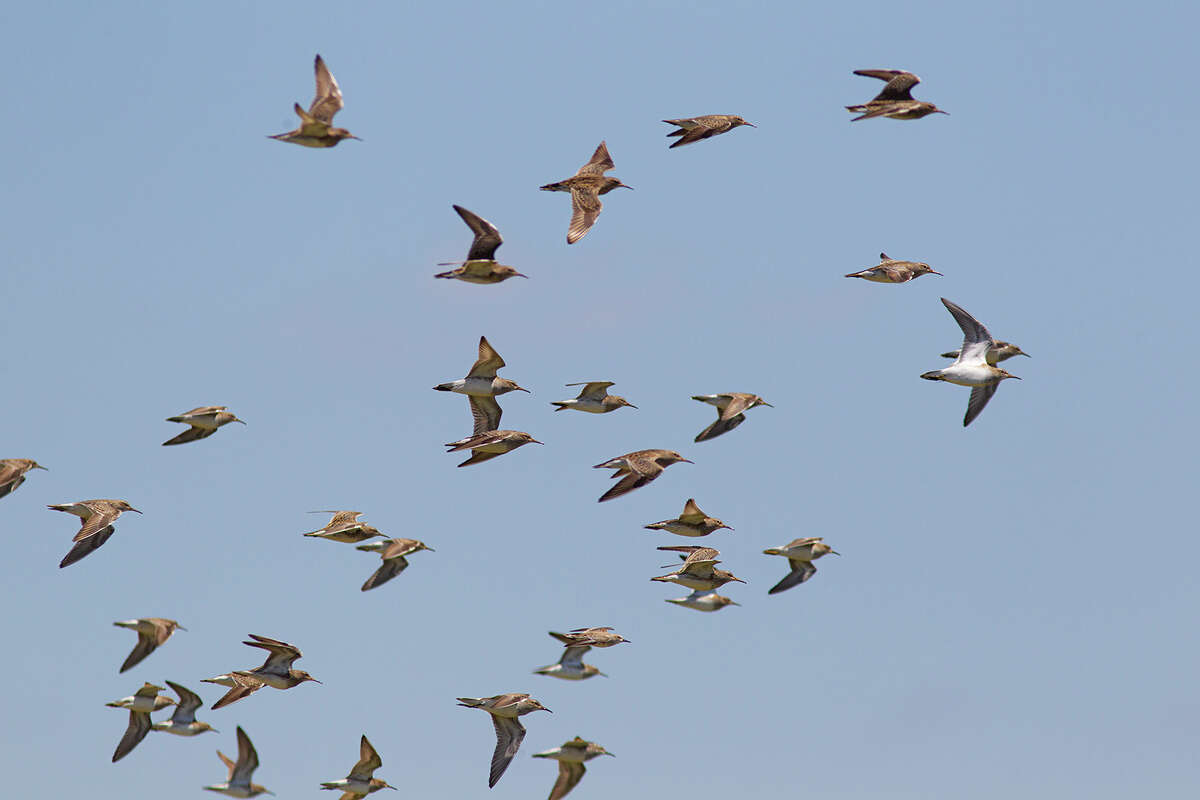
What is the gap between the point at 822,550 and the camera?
1622 inches

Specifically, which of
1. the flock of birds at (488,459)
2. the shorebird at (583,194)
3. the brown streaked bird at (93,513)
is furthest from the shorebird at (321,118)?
the brown streaked bird at (93,513)

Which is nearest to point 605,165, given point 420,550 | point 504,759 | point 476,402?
point 476,402

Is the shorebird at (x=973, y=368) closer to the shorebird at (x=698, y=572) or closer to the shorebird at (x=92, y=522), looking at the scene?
the shorebird at (x=698, y=572)

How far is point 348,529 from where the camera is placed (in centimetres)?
3966

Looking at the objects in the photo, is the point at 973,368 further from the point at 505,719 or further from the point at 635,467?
the point at 505,719

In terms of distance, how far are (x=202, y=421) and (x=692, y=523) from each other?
11.0 metres

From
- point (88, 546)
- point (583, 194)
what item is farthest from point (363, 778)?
point (583, 194)

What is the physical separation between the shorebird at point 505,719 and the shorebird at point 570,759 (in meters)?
0.72

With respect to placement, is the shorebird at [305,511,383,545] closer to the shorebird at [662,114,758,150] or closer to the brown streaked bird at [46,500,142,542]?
the brown streaked bird at [46,500,142,542]

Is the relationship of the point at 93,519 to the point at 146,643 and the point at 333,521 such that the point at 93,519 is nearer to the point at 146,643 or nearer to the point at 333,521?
the point at 146,643

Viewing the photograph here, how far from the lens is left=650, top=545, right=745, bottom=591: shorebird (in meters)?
40.7

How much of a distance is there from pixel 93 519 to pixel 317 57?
10.6 m

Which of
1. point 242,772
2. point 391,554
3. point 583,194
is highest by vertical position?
point 583,194

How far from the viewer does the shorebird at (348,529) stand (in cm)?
3941
